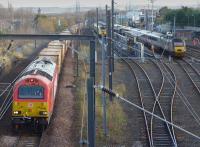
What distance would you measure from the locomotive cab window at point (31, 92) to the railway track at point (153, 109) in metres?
4.87

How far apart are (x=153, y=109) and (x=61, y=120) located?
495 centimetres

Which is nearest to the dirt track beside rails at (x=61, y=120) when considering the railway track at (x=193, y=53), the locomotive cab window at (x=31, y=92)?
the locomotive cab window at (x=31, y=92)

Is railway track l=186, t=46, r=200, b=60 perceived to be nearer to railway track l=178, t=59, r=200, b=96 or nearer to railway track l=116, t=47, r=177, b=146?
railway track l=178, t=59, r=200, b=96

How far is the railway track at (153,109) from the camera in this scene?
20672mm

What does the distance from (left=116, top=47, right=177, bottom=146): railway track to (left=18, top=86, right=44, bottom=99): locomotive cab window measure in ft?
16.0

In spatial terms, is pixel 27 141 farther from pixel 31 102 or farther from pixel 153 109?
pixel 153 109

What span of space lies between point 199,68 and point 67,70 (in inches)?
399

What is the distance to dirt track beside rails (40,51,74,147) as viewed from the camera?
20.1m

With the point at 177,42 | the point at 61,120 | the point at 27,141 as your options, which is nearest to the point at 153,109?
the point at 61,120

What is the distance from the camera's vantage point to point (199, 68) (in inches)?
1523

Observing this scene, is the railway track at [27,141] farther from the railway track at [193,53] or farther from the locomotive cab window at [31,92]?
the railway track at [193,53]

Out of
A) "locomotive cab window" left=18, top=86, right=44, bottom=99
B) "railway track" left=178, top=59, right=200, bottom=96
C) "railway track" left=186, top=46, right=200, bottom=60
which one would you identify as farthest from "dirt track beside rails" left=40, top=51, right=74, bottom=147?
"railway track" left=186, top=46, right=200, bottom=60

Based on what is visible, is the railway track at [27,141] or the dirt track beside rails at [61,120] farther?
the dirt track beside rails at [61,120]

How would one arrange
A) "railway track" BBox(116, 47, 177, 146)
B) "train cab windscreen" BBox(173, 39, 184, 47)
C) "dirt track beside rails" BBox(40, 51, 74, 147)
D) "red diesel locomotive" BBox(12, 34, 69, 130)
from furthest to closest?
"train cab windscreen" BBox(173, 39, 184, 47), "red diesel locomotive" BBox(12, 34, 69, 130), "railway track" BBox(116, 47, 177, 146), "dirt track beside rails" BBox(40, 51, 74, 147)
